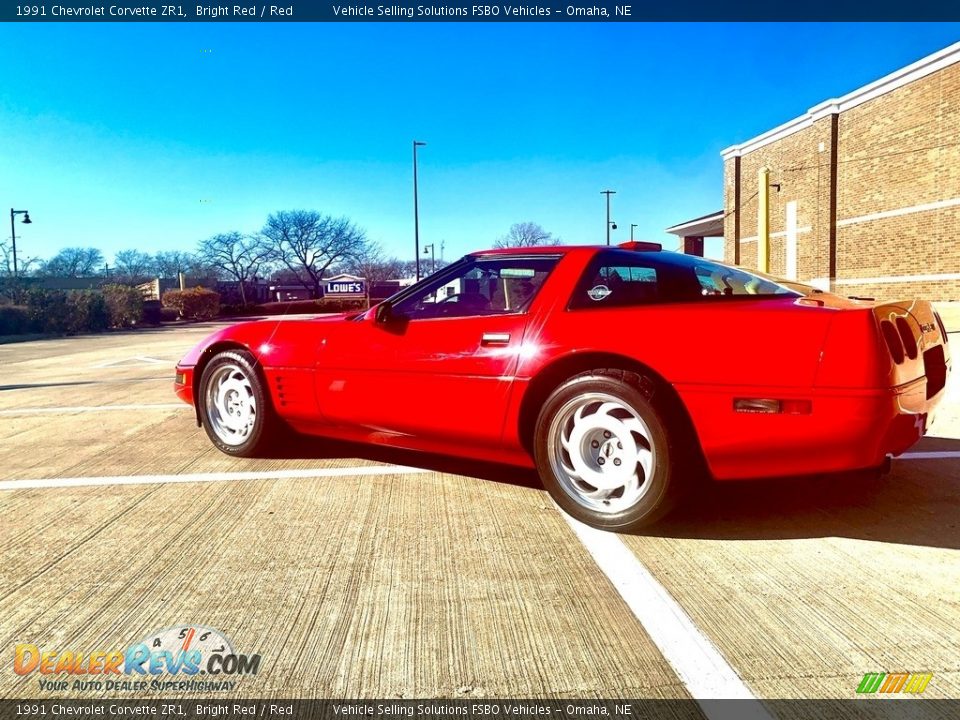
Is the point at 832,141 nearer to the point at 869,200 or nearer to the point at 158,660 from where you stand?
the point at 869,200

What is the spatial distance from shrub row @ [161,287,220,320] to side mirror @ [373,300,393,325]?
39631 millimetres

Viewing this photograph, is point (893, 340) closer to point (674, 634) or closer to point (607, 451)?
point (607, 451)

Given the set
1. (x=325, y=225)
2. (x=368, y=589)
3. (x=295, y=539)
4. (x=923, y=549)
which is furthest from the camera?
(x=325, y=225)

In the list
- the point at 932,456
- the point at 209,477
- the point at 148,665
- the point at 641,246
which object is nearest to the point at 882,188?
the point at 932,456

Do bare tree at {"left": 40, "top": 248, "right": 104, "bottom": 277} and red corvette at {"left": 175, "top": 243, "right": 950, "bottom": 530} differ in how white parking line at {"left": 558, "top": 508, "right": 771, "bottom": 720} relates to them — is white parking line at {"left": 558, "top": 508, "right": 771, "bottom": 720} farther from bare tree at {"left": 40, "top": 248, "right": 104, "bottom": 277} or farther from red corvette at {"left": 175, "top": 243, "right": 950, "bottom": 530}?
bare tree at {"left": 40, "top": 248, "right": 104, "bottom": 277}

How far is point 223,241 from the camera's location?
60.2 m

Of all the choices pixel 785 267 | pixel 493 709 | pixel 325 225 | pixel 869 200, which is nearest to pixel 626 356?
pixel 493 709

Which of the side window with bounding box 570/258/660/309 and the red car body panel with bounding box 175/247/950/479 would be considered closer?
the red car body panel with bounding box 175/247/950/479

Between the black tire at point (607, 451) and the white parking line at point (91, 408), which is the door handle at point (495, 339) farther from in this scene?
the white parking line at point (91, 408)

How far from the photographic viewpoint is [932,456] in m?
4.30

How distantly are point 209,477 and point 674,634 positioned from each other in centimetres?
300

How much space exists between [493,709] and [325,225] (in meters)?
59.2

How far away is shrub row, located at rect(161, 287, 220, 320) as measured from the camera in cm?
3944

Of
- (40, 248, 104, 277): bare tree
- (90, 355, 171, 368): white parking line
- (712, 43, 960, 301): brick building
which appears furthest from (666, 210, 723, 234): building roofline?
(40, 248, 104, 277): bare tree
